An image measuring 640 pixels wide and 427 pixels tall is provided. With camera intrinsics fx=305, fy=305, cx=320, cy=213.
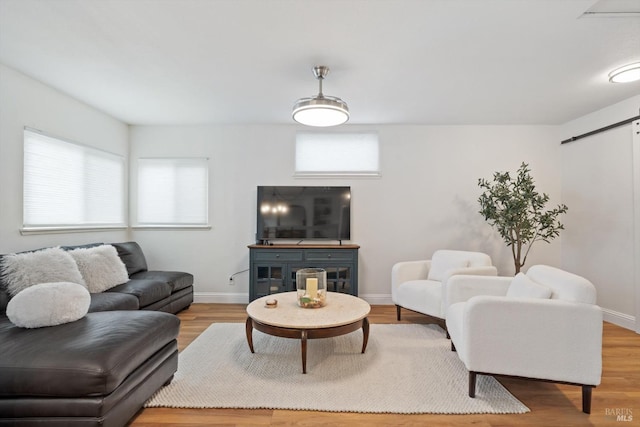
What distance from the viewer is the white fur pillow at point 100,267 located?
2963 mm

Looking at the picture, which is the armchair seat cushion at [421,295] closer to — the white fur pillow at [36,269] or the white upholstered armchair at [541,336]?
the white upholstered armchair at [541,336]

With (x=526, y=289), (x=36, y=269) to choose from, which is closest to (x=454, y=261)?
(x=526, y=289)

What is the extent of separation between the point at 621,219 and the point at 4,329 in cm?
568

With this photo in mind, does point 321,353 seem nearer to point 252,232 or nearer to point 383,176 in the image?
point 252,232

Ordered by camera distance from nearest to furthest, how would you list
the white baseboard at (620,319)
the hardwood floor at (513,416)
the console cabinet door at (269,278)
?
the hardwood floor at (513,416) → the white baseboard at (620,319) → the console cabinet door at (269,278)

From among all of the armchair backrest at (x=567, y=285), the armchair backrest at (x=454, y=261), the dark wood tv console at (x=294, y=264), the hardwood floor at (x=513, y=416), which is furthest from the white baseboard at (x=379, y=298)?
the armchair backrest at (x=567, y=285)

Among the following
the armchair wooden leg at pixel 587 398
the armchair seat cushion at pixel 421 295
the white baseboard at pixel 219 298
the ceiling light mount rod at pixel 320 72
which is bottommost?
the white baseboard at pixel 219 298

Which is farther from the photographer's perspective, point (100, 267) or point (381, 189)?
point (381, 189)

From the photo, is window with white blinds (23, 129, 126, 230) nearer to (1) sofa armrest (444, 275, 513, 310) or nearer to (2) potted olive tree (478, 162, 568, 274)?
(1) sofa armrest (444, 275, 513, 310)

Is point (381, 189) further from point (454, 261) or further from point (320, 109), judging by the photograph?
point (320, 109)

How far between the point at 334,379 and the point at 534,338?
134 cm

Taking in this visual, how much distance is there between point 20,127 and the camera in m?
2.88

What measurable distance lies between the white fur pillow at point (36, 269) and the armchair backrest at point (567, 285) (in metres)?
3.76

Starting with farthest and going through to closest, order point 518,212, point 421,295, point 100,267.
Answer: point 518,212, point 421,295, point 100,267
